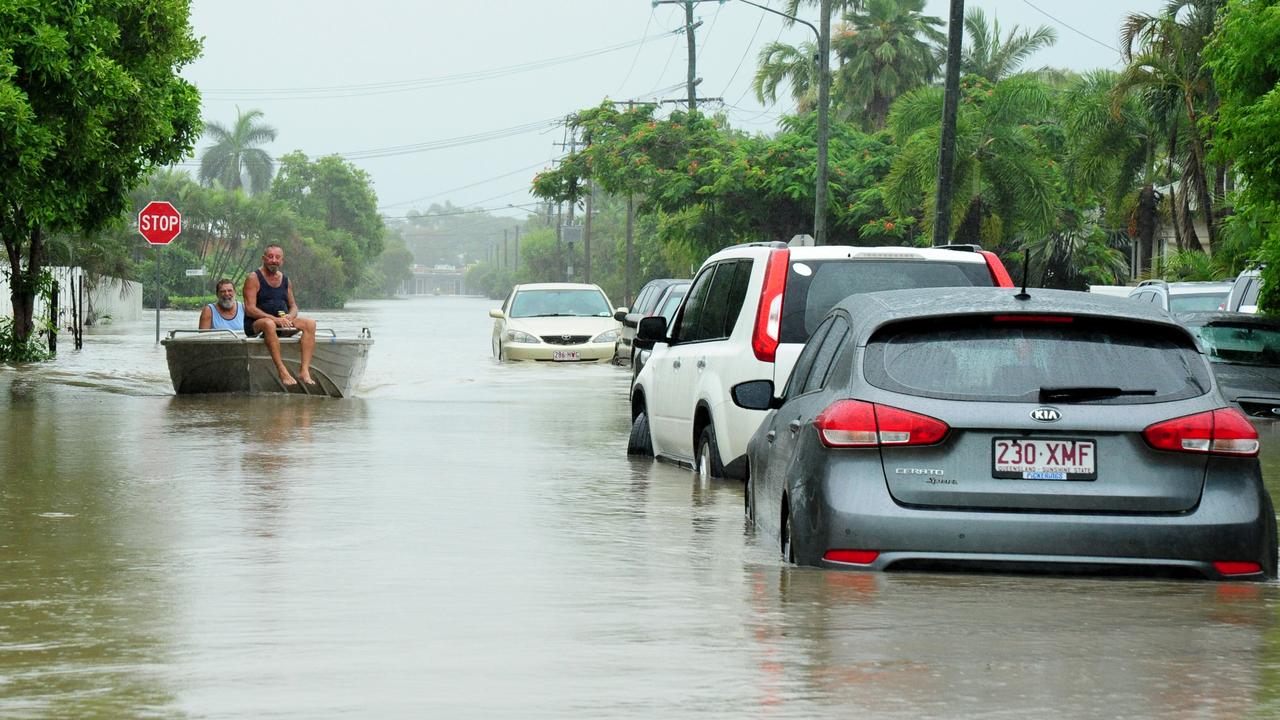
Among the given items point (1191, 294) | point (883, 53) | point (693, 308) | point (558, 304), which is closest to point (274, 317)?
point (693, 308)

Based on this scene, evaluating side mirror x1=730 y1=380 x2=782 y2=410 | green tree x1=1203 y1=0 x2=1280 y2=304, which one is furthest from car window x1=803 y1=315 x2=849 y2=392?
green tree x1=1203 y1=0 x2=1280 y2=304

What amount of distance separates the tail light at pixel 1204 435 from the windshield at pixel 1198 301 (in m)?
18.6

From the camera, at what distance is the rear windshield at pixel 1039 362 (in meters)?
7.68

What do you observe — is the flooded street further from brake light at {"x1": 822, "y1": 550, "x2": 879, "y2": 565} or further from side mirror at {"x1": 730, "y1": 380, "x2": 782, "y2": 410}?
side mirror at {"x1": 730, "y1": 380, "x2": 782, "y2": 410}

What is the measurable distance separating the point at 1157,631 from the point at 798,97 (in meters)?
64.6

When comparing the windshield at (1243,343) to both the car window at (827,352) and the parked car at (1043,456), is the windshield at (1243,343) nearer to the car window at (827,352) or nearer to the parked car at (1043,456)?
the car window at (827,352)

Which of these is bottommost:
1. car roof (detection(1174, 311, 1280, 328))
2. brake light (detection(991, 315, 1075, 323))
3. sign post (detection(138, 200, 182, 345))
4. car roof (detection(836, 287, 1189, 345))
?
car roof (detection(1174, 311, 1280, 328))

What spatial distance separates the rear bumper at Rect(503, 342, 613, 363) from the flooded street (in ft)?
63.1

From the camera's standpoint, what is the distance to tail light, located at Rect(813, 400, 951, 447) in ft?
25.0

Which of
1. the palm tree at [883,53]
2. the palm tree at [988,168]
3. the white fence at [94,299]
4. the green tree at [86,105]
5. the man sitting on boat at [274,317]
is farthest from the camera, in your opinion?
the palm tree at [883,53]

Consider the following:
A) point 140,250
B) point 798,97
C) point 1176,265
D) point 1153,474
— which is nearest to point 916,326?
point 1153,474

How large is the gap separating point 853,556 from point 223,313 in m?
17.2

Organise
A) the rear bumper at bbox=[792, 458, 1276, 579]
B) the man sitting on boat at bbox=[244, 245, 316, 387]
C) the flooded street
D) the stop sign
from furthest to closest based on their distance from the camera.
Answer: the stop sign < the man sitting on boat at bbox=[244, 245, 316, 387] < the rear bumper at bbox=[792, 458, 1276, 579] < the flooded street

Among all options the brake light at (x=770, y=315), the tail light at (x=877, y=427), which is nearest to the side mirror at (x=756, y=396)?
the tail light at (x=877, y=427)
